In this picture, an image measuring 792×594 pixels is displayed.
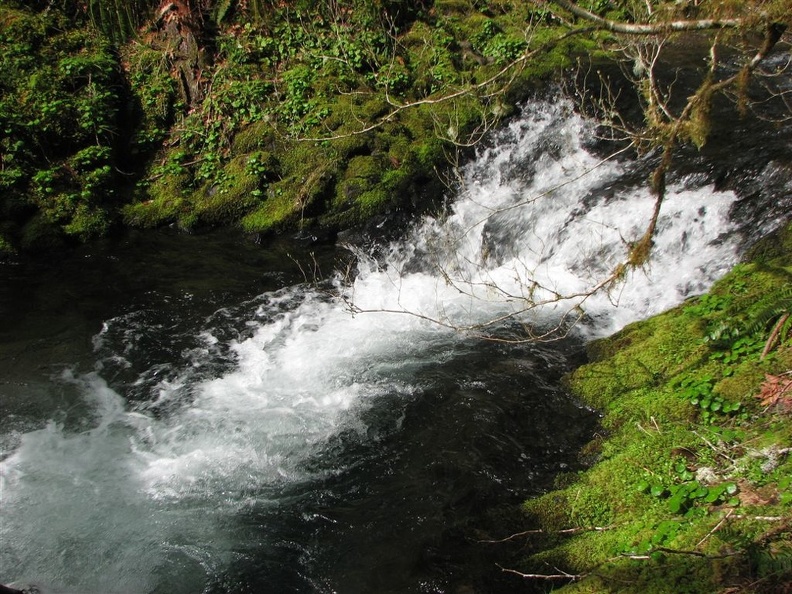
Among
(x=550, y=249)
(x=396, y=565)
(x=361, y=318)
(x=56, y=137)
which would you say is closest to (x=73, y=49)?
(x=56, y=137)

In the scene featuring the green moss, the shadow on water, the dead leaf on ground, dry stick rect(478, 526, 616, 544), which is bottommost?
the shadow on water

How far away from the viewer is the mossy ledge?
10.2ft

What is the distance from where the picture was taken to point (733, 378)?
459cm

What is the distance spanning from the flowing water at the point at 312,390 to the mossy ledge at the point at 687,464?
427 millimetres

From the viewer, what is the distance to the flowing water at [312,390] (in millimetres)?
4496

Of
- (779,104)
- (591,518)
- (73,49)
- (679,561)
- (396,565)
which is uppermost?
(73,49)

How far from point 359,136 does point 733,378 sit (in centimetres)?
798

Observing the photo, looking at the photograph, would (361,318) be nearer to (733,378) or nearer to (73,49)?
(733,378)

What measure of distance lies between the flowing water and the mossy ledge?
1.40ft

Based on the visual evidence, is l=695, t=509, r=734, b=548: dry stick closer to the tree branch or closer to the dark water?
the dark water

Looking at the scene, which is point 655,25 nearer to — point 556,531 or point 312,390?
point 556,531

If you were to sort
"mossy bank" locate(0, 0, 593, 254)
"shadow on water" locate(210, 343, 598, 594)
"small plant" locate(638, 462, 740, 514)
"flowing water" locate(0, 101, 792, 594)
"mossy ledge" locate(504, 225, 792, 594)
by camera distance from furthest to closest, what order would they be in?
"mossy bank" locate(0, 0, 593, 254)
"flowing water" locate(0, 101, 792, 594)
"shadow on water" locate(210, 343, 598, 594)
"small plant" locate(638, 462, 740, 514)
"mossy ledge" locate(504, 225, 792, 594)

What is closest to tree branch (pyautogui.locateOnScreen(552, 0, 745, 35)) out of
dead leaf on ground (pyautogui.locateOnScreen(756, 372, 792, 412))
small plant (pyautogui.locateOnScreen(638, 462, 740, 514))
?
dead leaf on ground (pyautogui.locateOnScreen(756, 372, 792, 412))

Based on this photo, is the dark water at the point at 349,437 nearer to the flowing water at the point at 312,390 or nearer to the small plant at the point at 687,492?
the flowing water at the point at 312,390
